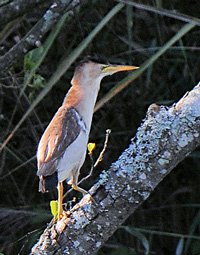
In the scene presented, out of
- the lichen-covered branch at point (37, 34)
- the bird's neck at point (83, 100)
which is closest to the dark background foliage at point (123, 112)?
the lichen-covered branch at point (37, 34)

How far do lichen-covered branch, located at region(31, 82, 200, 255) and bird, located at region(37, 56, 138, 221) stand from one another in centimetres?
22

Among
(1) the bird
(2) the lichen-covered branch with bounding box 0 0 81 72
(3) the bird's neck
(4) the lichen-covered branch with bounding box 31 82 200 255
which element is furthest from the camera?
(2) the lichen-covered branch with bounding box 0 0 81 72

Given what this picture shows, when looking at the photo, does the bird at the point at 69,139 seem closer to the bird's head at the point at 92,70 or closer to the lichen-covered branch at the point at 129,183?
the bird's head at the point at 92,70

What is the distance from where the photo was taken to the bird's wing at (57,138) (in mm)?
1399

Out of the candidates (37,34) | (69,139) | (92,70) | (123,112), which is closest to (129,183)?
(69,139)

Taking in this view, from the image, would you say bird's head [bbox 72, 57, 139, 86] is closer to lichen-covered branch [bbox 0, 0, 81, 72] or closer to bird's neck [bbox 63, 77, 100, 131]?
bird's neck [bbox 63, 77, 100, 131]

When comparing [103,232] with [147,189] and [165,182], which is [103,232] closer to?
[147,189]

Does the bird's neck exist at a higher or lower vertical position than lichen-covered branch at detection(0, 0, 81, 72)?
lower

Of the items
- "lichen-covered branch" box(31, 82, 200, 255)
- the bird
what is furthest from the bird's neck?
"lichen-covered branch" box(31, 82, 200, 255)

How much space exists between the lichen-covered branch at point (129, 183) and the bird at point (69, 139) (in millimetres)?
224

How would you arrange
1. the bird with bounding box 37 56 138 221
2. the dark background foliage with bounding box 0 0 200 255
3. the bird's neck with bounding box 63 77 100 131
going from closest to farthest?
the bird with bounding box 37 56 138 221 < the bird's neck with bounding box 63 77 100 131 < the dark background foliage with bounding box 0 0 200 255

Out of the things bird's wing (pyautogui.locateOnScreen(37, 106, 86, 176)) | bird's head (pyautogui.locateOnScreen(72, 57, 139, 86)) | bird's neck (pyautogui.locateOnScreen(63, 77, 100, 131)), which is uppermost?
bird's head (pyautogui.locateOnScreen(72, 57, 139, 86))

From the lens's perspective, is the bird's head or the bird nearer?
the bird

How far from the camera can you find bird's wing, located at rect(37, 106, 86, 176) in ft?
4.59
